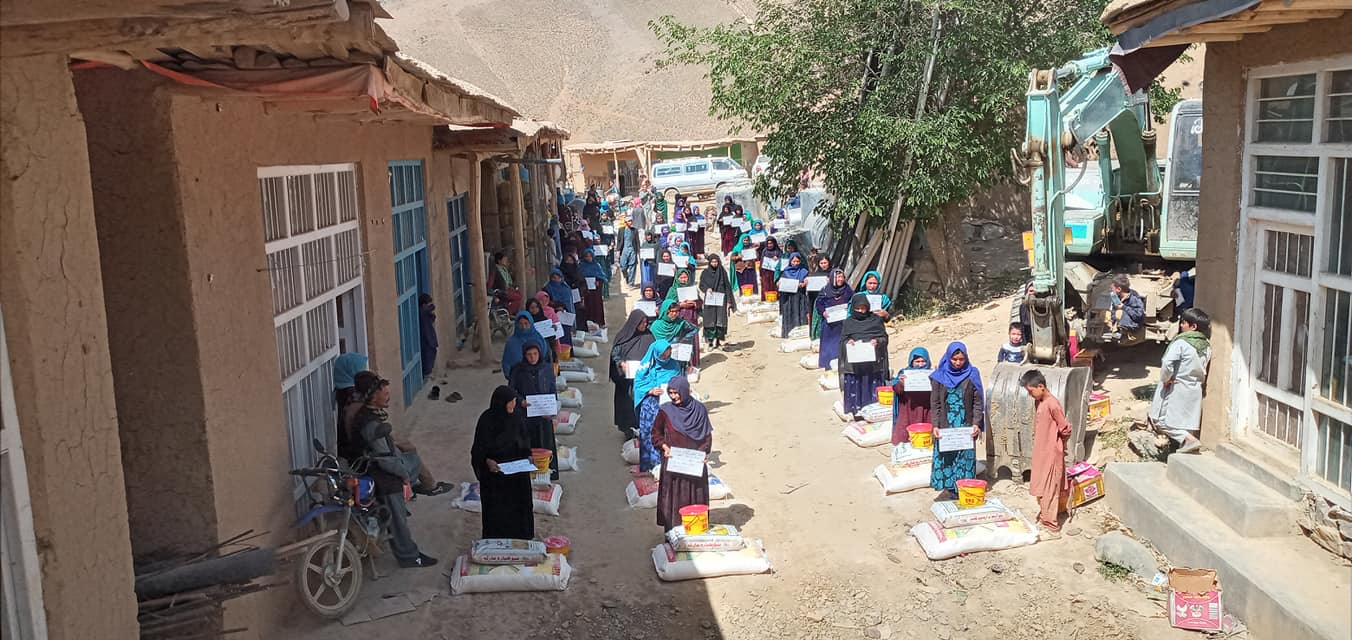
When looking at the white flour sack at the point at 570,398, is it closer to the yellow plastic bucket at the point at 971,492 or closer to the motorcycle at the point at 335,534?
the motorcycle at the point at 335,534

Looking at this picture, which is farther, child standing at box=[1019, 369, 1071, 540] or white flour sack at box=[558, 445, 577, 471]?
white flour sack at box=[558, 445, 577, 471]

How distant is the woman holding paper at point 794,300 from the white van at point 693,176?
1996cm

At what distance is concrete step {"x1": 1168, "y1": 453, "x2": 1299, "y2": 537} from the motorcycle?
5.71 metres

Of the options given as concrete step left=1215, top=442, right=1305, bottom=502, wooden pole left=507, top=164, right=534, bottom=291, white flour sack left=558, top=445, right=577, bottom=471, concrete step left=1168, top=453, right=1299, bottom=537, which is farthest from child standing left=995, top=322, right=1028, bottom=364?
wooden pole left=507, top=164, right=534, bottom=291

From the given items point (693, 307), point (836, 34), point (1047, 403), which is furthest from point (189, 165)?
point (836, 34)

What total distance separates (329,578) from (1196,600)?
5.34 metres

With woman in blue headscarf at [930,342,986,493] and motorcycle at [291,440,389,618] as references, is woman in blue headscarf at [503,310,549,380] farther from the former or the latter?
woman in blue headscarf at [930,342,986,493]

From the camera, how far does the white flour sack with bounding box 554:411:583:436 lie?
11250mm

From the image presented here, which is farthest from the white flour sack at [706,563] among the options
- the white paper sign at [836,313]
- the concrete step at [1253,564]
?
the white paper sign at [836,313]

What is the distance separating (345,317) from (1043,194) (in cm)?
631

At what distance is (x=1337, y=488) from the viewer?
6.44 meters

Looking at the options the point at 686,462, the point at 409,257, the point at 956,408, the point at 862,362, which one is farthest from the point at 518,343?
the point at 956,408

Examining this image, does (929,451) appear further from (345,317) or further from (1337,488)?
(345,317)

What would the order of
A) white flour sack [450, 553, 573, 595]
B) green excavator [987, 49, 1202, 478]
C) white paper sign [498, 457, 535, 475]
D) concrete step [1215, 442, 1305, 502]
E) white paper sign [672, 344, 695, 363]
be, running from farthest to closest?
1. white paper sign [672, 344, 695, 363]
2. green excavator [987, 49, 1202, 478]
3. white paper sign [498, 457, 535, 475]
4. white flour sack [450, 553, 573, 595]
5. concrete step [1215, 442, 1305, 502]
